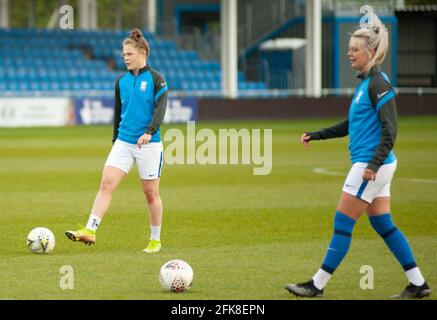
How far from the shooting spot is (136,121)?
10078 millimetres

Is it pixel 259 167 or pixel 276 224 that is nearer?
pixel 276 224

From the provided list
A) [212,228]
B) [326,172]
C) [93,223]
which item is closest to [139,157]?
[93,223]

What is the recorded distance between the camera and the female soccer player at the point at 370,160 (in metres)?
7.52

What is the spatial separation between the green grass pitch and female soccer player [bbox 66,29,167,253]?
0.72 m

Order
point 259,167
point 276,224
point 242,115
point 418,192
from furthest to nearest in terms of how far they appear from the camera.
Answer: point 242,115
point 259,167
point 418,192
point 276,224

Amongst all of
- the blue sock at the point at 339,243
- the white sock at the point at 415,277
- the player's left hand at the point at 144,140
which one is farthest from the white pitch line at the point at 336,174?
the blue sock at the point at 339,243

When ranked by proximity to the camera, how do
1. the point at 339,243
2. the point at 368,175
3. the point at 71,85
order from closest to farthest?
the point at 368,175 → the point at 339,243 → the point at 71,85

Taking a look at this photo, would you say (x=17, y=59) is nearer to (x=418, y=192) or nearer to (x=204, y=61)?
(x=204, y=61)

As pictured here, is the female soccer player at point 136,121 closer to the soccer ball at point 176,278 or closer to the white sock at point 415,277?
the soccer ball at point 176,278

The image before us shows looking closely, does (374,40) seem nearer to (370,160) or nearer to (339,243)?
(370,160)

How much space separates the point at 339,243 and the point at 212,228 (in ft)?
14.2

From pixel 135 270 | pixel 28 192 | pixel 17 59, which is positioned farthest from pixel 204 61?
pixel 135 270
